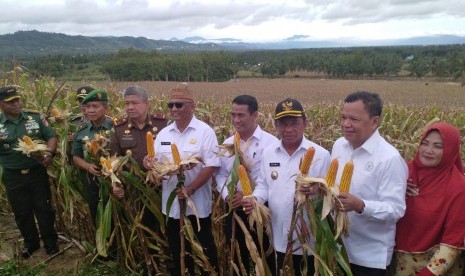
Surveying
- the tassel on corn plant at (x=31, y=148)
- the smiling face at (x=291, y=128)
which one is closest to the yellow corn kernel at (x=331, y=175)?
the smiling face at (x=291, y=128)

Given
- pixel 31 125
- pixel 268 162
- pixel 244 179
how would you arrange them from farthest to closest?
pixel 31 125
pixel 268 162
pixel 244 179

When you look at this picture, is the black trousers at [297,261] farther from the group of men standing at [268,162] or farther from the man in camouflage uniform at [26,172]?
the man in camouflage uniform at [26,172]

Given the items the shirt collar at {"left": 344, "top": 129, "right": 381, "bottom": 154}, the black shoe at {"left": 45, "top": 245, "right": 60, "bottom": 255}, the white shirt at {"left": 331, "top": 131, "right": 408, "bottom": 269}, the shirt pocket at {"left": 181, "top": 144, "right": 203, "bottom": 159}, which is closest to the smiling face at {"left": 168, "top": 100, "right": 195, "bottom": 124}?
the shirt pocket at {"left": 181, "top": 144, "right": 203, "bottom": 159}

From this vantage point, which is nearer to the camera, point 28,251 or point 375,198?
point 375,198

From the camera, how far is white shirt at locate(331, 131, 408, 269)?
7.22ft

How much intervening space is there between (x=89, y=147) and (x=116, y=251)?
145cm

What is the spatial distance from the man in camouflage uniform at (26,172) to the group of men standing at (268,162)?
16mm

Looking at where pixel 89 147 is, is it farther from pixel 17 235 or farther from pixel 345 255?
pixel 17 235

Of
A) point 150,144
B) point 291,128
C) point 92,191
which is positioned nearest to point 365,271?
point 291,128

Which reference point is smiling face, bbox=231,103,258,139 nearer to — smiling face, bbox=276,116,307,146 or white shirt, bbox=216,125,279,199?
white shirt, bbox=216,125,279,199

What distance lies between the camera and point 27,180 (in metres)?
4.36

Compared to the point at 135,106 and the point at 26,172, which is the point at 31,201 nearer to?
the point at 26,172

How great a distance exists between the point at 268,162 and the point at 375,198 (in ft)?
2.57

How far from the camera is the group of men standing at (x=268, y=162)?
2.28m
